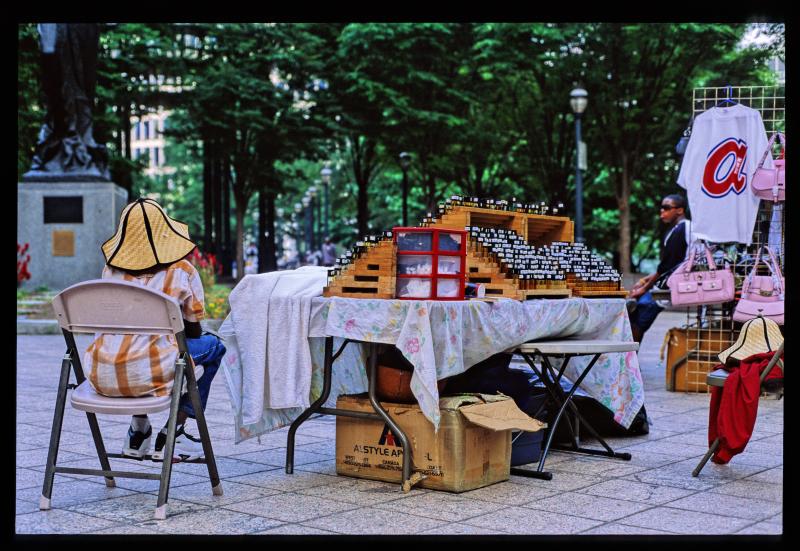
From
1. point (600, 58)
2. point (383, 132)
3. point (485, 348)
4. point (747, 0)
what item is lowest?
point (485, 348)

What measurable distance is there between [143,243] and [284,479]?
5.32 ft

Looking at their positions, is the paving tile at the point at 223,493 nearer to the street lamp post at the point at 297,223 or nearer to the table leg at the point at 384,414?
the table leg at the point at 384,414

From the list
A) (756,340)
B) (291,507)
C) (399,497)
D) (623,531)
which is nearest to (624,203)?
(756,340)

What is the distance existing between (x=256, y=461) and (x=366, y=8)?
3377 mm

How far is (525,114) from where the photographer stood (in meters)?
31.0

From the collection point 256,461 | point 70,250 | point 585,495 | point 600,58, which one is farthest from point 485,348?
point 600,58

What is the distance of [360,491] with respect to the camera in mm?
5828

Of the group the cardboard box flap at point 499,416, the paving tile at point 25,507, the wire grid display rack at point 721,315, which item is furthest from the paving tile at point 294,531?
the wire grid display rack at point 721,315

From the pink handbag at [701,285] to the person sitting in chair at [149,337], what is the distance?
5.20m

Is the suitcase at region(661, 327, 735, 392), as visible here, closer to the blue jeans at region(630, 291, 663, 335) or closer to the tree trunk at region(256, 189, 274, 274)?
the blue jeans at region(630, 291, 663, 335)

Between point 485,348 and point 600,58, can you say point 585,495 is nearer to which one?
point 485,348

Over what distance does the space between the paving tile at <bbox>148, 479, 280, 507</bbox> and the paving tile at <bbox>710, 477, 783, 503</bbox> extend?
8.22ft

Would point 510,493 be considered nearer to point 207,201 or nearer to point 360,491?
point 360,491
